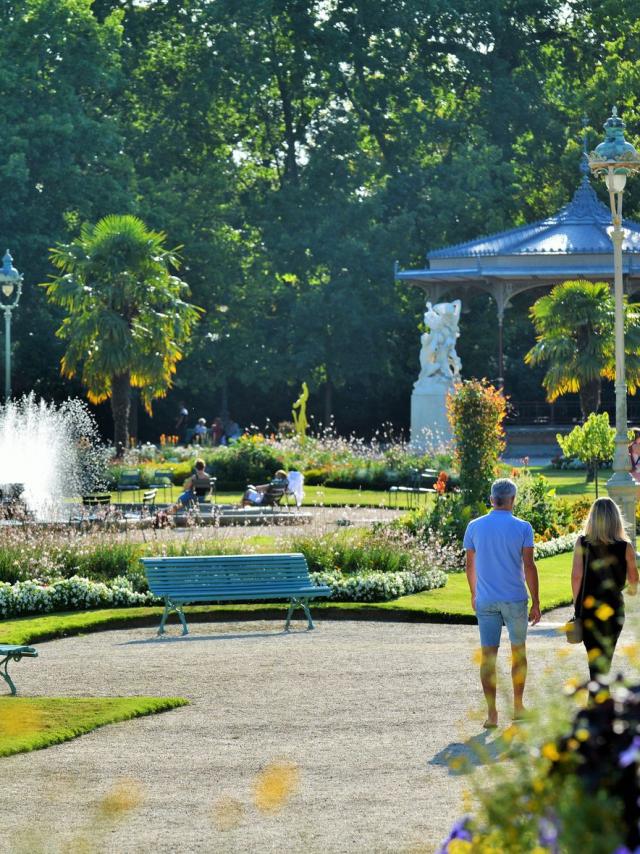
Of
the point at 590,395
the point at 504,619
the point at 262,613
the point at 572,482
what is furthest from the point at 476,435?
the point at 590,395

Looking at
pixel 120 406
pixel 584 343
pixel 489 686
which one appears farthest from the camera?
pixel 120 406

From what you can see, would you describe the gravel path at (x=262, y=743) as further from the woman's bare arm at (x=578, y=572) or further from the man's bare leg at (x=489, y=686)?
the woman's bare arm at (x=578, y=572)

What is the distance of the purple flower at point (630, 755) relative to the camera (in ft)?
13.1

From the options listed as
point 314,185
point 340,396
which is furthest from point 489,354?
point 314,185

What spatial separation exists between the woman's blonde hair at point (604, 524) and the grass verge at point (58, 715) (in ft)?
10.8

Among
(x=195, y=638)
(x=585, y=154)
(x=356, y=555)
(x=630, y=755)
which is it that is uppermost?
(x=585, y=154)

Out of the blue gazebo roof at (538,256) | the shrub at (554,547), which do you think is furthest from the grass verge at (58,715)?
the blue gazebo roof at (538,256)

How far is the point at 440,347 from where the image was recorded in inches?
1729

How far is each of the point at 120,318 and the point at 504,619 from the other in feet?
107

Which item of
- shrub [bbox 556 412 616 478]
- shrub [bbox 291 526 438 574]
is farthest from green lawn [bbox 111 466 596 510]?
shrub [bbox 291 526 438 574]

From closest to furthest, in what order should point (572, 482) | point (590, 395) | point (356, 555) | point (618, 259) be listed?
point (356, 555), point (618, 259), point (572, 482), point (590, 395)

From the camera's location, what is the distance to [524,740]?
443 centimetres

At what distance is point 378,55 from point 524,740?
A: 196 ft

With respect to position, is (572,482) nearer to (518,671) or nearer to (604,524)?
(604,524)
